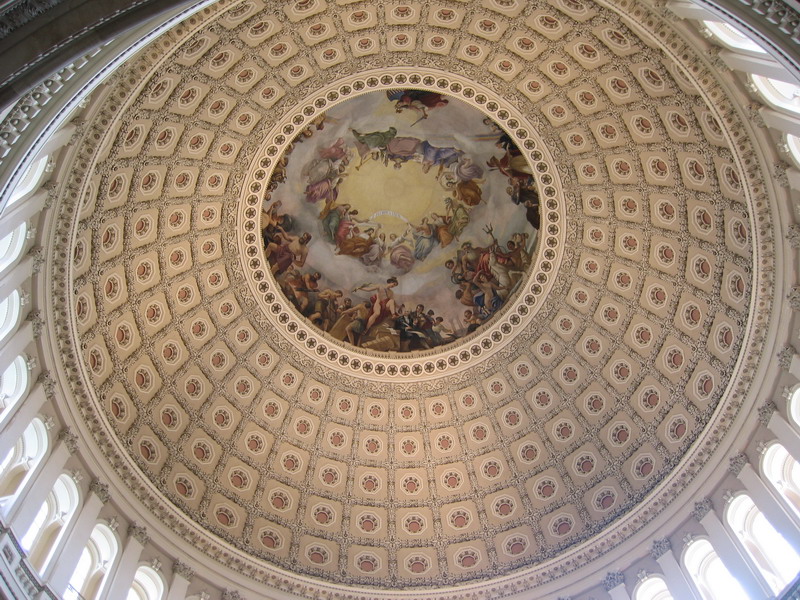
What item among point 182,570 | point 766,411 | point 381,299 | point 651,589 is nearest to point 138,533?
point 182,570

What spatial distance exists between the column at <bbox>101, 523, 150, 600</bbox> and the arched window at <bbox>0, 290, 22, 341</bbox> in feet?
20.9

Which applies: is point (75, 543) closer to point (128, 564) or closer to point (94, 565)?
point (94, 565)

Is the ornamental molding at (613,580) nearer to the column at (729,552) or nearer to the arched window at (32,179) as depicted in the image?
the column at (729,552)

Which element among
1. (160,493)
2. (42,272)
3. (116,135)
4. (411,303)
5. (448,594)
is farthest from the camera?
(411,303)

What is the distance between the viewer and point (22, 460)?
17.6 m

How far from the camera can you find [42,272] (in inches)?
745

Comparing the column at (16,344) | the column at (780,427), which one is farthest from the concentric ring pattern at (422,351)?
the column at (16,344)

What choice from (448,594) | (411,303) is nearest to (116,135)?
(411,303)

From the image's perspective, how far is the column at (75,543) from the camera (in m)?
16.7

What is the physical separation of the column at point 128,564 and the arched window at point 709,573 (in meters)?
14.3

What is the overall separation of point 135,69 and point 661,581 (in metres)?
19.1

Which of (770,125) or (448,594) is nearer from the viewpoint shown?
(770,125)

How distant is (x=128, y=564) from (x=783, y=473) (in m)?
16.4

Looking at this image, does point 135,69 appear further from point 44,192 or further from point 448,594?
point 448,594
